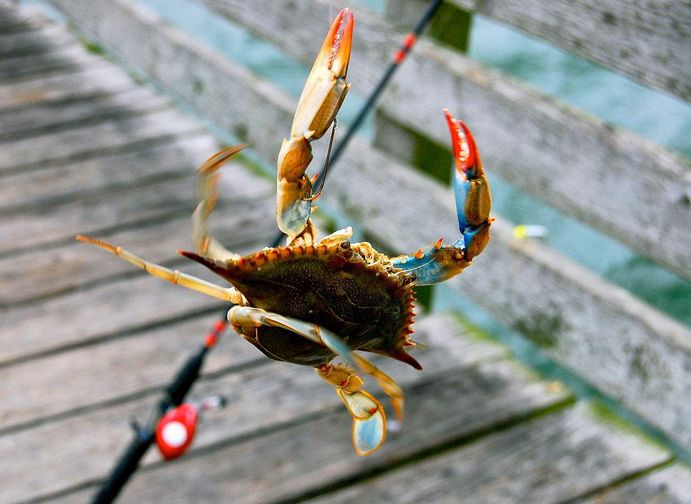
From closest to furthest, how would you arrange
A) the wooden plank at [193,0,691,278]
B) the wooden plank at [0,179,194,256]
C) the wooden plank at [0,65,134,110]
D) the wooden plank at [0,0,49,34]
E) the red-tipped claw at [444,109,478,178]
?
1. the red-tipped claw at [444,109,478,178]
2. the wooden plank at [193,0,691,278]
3. the wooden plank at [0,179,194,256]
4. the wooden plank at [0,65,134,110]
5. the wooden plank at [0,0,49,34]

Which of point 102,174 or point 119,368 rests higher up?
point 119,368

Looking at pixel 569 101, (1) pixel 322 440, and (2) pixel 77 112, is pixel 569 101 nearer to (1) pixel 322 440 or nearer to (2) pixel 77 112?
(2) pixel 77 112

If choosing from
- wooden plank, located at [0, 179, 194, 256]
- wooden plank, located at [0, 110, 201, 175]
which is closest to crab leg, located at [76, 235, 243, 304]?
wooden plank, located at [0, 179, 194, 256]

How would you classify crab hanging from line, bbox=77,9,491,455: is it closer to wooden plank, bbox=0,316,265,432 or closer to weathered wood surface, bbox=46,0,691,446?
weathered wood surface, bbox=46,0,691,446

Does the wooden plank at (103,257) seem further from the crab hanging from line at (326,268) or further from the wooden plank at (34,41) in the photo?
the crab hanging from line at (326,268)

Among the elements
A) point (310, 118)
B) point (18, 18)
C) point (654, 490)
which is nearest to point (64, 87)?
point (18, 18)

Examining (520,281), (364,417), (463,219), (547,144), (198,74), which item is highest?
(463,219)
